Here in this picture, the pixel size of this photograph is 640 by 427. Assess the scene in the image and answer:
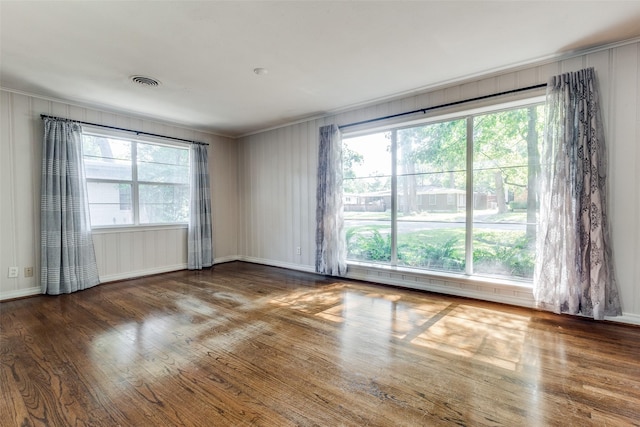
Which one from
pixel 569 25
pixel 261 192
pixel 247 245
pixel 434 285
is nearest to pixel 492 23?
pixel 569 25

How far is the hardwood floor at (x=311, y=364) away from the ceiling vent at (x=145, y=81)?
8.45 feet

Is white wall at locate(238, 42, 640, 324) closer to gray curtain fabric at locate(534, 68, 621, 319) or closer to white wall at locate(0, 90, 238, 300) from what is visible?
gray curtain fabric at locate(534, 68, 621, 319)

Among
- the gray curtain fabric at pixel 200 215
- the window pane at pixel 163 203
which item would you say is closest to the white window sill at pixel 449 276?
the gray curtain fabric at pixel 200 215

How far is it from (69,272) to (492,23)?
5.43 meters

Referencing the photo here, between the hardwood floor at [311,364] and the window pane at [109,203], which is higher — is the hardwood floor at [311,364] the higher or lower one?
the lower one

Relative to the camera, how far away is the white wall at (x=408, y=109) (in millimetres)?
2633

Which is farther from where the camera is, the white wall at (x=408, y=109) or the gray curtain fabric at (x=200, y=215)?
the gray curtain fabric at (x=200, y=215)

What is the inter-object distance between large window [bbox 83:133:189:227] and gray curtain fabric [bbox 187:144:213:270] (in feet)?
0.66

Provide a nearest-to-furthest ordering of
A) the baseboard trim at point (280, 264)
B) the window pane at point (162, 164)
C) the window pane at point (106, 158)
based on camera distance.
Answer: the window pane at point (106, 158)
the window pane at point (162, 164)
the baseboard trim at point (280, 264)

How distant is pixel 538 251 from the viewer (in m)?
2.97

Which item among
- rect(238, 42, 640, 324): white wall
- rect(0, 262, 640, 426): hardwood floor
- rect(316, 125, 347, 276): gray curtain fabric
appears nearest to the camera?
rect(0, 262, 640, 426): hardwood floor

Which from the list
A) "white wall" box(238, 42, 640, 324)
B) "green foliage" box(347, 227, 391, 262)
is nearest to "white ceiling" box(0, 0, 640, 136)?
"white wall" box(238, 42, 640, 324)

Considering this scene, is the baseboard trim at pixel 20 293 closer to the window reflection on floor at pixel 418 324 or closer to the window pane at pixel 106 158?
the window pane at pixel 106 158

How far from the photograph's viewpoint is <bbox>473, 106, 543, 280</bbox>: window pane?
3193 mm
